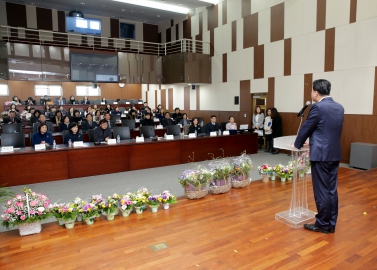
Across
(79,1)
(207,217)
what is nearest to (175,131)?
(207,217)

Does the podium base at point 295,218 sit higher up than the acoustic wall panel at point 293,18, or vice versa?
the acoustic wall panel at point 293,18

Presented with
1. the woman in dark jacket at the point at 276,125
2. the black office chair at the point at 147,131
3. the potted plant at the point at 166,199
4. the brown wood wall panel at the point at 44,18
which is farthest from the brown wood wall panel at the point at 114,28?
the potted plant at the point at 166,199

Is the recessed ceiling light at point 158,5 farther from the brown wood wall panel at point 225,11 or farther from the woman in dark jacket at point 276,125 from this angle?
the woman in dark jacket at point 276,125

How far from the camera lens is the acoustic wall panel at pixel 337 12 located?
22.6 feet

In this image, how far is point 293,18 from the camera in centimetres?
816

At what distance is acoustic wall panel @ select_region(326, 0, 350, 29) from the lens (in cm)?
688

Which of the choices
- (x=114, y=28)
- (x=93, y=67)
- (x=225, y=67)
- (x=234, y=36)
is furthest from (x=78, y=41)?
(x=234, y=36)

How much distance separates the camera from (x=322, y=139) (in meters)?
2.58

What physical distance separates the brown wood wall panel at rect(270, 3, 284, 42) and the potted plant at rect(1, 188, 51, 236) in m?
7.96

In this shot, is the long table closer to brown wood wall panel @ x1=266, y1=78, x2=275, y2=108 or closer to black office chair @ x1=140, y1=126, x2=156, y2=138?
black office chair @ x1=140, y1=126, x2=156, y2=138

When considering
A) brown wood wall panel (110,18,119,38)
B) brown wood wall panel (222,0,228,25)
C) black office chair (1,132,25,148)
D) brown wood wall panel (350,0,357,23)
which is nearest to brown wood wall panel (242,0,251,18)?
brown wood wall panel (222,0,228,25)

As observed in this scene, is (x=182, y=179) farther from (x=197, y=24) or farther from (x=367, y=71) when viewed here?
(x=197, y=24)

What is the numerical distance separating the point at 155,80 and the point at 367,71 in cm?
823

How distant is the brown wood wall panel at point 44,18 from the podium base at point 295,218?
13.4 metres
